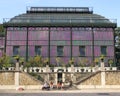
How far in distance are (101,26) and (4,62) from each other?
2161 cm

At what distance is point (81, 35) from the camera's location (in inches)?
2913

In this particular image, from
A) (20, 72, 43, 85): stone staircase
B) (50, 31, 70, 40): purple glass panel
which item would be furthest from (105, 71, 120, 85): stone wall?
(50, 31, 70, 40): purple glass panel

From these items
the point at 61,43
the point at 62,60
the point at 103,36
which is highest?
the point at 103,36

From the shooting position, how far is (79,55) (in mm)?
73750

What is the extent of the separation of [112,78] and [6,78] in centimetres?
1554

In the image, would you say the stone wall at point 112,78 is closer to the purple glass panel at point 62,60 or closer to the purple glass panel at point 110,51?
the purple glass panel at point 110,51

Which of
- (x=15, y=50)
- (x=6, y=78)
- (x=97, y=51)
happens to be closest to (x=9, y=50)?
(x=15, y=50)

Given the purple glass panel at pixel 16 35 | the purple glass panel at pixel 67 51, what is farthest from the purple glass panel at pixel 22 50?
the purple glass panel at pixel 67 51

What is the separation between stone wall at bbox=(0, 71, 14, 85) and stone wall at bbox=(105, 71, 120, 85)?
13955 mm

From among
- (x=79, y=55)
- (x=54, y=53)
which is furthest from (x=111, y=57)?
(x=54, y=53)

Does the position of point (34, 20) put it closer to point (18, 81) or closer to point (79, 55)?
point (79, 55)

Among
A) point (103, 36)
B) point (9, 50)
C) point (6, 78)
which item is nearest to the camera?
point (6, 78)

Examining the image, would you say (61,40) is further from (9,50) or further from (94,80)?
(94,80)

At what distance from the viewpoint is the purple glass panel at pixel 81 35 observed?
7381 cm
